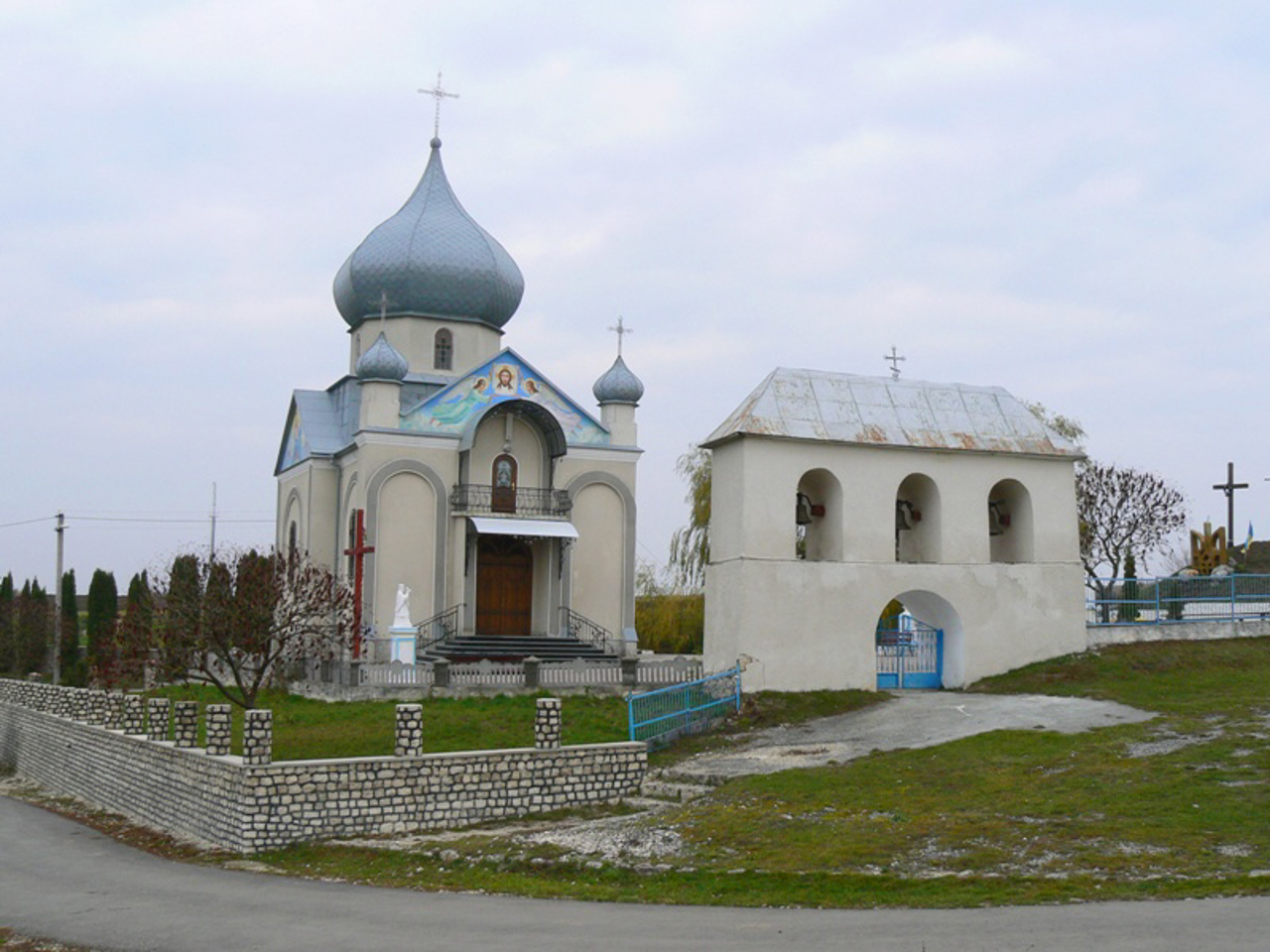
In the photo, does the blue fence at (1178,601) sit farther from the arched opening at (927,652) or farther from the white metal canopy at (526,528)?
the white metal canopy at (526,528)

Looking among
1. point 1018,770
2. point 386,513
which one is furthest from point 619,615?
point 1018,770

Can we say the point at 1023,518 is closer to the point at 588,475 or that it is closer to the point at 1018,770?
the point at 1018,770

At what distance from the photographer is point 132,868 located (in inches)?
596

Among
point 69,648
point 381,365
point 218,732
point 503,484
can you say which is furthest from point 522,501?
point 69,648

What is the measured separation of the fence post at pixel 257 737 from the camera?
49.6 feet

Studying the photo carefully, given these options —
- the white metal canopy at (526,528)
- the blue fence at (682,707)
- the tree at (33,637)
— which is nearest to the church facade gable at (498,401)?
the white metal canopy at (526,528)

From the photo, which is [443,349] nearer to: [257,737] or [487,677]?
[487,677]

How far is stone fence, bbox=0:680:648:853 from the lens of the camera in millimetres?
15156

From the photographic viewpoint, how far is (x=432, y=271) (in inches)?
1351

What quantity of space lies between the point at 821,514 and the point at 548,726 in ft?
23.7

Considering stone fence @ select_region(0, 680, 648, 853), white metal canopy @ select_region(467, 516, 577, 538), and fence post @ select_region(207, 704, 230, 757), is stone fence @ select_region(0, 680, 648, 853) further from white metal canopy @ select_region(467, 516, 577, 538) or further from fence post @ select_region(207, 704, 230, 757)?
white metal canopy @ select_region(467, 516, 577, 538)

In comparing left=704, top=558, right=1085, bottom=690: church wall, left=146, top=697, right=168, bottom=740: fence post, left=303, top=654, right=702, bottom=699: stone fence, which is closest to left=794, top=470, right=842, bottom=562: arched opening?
left=704, top=558, right=1085, bottom=690: church wall

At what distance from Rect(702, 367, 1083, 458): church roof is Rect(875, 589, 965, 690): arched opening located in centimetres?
257

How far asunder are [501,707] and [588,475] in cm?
1100
